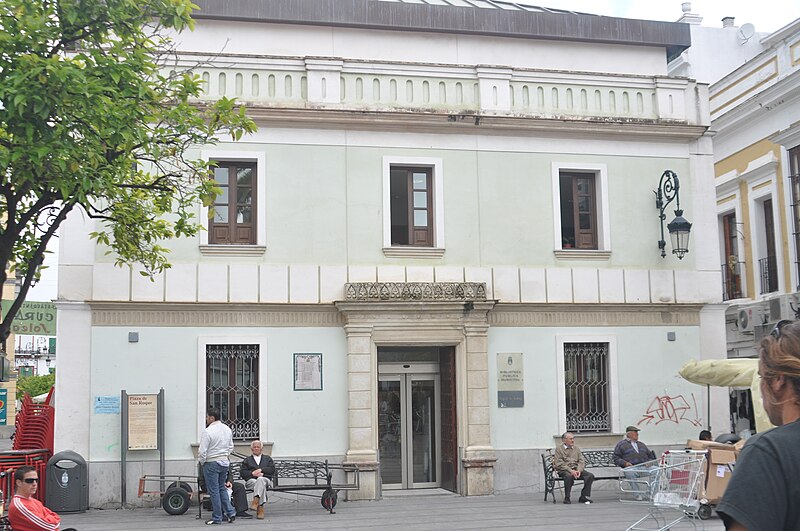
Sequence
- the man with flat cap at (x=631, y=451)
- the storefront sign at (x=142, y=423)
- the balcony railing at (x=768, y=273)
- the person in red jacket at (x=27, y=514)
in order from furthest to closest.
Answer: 1. the balcony railing at (x=768, y=273)
2. the man with flat cap at (x=631, y=451)
3. the storefront sign at (x=142, y=423)
4. the person in red jacket at (x=27, y=514)

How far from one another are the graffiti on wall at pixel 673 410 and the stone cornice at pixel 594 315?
1.48 m

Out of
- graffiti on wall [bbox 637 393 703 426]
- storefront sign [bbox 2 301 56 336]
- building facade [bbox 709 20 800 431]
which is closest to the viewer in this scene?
graffiti on wall [bbox 637 393 703 426]

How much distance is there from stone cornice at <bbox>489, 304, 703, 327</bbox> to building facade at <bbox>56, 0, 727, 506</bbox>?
0.05m

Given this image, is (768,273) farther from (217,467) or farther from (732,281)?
(217,467)

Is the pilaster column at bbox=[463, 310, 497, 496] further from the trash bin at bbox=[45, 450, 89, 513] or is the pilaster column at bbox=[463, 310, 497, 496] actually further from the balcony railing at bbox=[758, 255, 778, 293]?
the balcony railing at bbox=[758, 255, 778, 293]

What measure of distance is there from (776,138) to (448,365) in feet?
32.5

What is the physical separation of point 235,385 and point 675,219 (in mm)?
8978

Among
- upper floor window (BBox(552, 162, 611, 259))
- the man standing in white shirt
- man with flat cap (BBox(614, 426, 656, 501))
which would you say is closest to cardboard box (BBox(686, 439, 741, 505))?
man with flat cap (BBox(614, 426, 656, 501))

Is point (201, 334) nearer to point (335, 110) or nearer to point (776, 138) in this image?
point (335, 110)

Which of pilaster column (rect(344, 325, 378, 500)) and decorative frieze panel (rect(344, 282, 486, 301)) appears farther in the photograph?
decorative frieze panel (rect(344, 282, 486, 301))

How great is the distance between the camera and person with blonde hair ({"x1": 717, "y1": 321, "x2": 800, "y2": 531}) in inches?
109

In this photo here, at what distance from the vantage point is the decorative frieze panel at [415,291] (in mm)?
17875

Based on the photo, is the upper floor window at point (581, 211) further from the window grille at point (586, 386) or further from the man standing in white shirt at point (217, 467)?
the man standing in white shirt at point (217, 467)

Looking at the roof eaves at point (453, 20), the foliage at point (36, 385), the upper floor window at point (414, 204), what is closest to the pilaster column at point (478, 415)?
the upper floor window at point (414, 204)
